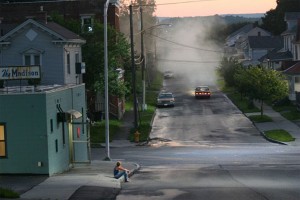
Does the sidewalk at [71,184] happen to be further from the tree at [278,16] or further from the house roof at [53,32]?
the tree at [278,16]

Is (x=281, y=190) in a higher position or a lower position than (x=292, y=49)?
lower

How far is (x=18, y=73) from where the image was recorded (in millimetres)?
29297

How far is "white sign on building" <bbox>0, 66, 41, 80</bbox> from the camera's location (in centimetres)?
2920

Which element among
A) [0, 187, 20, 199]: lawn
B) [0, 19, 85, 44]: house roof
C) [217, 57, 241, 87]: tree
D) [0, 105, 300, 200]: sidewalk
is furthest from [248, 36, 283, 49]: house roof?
[0, 187, 20, 199]: lawn

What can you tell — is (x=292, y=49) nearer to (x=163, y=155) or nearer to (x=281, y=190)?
(x=163, y=155)

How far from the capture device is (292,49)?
3435 inches

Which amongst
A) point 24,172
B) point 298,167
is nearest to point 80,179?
point 24,172

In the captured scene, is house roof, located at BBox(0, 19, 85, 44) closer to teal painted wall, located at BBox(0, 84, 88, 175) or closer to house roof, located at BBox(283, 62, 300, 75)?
teal painted wall, located at BBox(0, 84, 88, 175)

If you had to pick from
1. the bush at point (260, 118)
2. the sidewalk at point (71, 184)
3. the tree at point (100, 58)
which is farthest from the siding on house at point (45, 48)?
the bush at point (260, 118)

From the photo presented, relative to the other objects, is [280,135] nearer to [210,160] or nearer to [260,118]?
[260,118]

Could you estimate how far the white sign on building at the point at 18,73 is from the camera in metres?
29.2

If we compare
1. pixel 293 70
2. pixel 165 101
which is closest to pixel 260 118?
pixel 293 70

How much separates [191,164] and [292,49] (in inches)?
2089

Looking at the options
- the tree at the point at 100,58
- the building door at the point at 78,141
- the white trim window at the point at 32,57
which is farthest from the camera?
the tree at the point at 100,58
